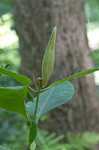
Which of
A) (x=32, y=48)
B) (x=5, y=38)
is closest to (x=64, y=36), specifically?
(x=32, y=48)

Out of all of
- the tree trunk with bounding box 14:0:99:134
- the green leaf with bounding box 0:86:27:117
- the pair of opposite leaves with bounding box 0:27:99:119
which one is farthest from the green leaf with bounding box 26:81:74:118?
the tree trunk with bounding box 14:0:99:134

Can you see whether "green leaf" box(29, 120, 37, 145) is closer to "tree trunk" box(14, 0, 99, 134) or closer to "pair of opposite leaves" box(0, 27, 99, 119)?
"pair of opposite leaves" box(0, 27, 99, 119)

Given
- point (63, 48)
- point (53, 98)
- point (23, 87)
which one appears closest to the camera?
point (23, 87)

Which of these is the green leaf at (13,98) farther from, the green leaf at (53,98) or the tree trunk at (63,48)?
the tree trunk at (63,48)

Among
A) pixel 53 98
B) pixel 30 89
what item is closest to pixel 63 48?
pixel 53 98

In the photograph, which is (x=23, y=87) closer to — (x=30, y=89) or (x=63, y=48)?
(x=30, y=89)

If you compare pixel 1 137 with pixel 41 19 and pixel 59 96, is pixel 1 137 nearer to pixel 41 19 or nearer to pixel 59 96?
pixel 41 19

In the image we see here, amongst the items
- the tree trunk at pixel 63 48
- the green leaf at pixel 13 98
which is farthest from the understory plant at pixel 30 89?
the tree trunk at pixel 63 48

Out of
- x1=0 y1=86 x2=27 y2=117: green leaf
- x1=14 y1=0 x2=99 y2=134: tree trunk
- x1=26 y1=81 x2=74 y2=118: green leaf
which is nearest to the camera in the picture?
x1=0 y1=86 x2=27 y2=117: green leaf
